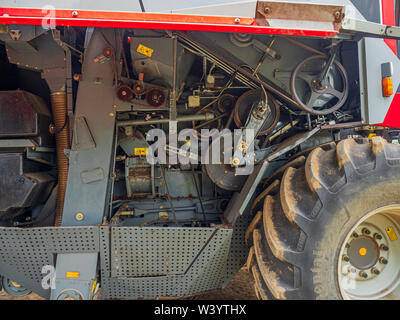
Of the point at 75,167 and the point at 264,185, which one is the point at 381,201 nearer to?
the point at 264,185

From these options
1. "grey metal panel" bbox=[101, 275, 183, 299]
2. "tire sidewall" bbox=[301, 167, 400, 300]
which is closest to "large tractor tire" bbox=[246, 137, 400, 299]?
"tire sidewall" bbox=[301, 167, 400, 300]

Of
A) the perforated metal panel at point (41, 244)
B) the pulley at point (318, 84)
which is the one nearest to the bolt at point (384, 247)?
the pulley at point (318, 84)

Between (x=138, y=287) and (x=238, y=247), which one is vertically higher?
(x=238, y=247)

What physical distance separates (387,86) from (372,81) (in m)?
0.12

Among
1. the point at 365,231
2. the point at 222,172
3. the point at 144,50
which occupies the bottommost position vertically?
the point at 365,231

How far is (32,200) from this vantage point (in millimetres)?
2537

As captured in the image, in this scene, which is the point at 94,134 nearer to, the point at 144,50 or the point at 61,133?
the point at 61,133

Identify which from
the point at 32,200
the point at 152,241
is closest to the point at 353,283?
the point at 152,241

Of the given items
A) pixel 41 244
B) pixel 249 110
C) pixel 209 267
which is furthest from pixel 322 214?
pixel 41 244

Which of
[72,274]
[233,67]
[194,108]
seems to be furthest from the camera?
[194,108]

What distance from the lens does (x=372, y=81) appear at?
230 centimetres

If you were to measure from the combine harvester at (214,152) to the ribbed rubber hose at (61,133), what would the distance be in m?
0.01

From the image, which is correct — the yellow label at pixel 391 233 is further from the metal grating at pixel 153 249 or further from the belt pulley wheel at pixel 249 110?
the metal grating at pixel 153 249

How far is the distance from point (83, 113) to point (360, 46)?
2.40m
